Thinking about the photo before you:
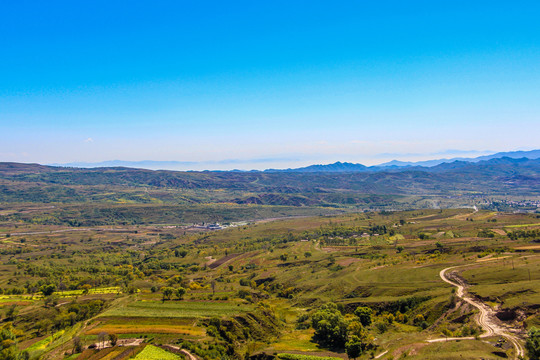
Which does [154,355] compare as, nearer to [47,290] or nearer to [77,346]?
[77,346]

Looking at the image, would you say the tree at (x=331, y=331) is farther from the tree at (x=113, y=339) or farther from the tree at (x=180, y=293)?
the tree at (x=180, y=293)

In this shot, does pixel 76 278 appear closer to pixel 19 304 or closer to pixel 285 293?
pixel 19 304

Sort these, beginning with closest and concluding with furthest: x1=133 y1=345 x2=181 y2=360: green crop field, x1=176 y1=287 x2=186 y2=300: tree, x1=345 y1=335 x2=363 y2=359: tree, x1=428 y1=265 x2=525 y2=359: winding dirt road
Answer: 1. x1=428 y1=265 x2=525 y2=359: winding dirt road
2. x1=133 y1=345 x2=181 y2=360: green crop field
3. x1=345 y1=335 x2=363 y2=359: tree
4. x1=176 y1=287 x2=186 y2=300: tree

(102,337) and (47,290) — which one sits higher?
(102,337)

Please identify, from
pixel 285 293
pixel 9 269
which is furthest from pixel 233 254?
pixel 9 269

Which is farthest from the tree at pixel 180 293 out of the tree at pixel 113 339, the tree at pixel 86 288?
the tree at pixel 86 288

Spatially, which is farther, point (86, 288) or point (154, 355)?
point (86, 288)

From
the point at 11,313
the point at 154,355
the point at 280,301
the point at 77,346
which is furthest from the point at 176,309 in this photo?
the point at 11,313

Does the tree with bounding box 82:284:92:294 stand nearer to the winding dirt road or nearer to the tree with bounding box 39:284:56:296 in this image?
the tree with bounding box 39:284:56:296

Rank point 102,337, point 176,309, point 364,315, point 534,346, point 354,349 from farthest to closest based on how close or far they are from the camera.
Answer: point 176,309 → point 364,315 → point 102,337 → point 354,349 → point 534,346

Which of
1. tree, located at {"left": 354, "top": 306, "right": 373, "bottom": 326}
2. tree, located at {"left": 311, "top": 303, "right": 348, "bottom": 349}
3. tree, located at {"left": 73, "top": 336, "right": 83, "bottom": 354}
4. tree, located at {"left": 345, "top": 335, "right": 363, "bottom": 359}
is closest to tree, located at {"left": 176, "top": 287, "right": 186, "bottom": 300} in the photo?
tree, located at {"left": 73, "top": 336, "right": 83, "bottom": 354}

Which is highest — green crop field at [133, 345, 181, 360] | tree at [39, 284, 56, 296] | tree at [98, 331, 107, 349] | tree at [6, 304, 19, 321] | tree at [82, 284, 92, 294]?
green crop field at [133, 345, 181, 360]
